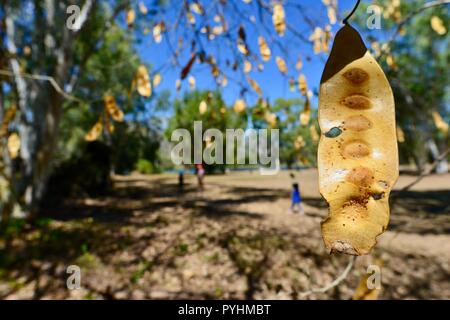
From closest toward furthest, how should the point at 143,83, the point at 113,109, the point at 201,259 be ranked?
the point at 143,83 → the point at 113,109 → the point at 201,259

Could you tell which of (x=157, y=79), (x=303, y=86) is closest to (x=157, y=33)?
(x=157, y=79)

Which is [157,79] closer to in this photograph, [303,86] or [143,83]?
[143,83]

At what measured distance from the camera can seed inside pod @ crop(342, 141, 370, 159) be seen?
0.43m

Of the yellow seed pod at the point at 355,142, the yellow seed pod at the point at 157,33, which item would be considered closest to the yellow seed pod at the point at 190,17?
the yellow seed pod at the point at 157,33

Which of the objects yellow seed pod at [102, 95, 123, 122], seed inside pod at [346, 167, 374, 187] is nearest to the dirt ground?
yellow seed pod at [102, 95, 123, 122]

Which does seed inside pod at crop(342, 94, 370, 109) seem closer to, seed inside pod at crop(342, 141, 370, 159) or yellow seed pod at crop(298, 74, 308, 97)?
seed inside pod at crop(342, 141, 370, 159)

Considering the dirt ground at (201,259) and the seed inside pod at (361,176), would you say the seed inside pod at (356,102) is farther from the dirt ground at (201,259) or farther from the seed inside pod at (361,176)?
the dirt ground at (201,259)

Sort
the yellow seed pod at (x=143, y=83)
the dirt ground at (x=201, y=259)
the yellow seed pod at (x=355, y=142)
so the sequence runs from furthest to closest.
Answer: the dirt ground at (x=201, y=259), the yellow seed pod at (x=143, y=83), the yellow seed pod at (x=355, y=142)

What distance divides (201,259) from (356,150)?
5.18 m

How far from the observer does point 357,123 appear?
0.44 m

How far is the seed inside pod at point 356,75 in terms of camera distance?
0.42 m

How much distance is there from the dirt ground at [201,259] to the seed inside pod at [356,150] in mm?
2476
